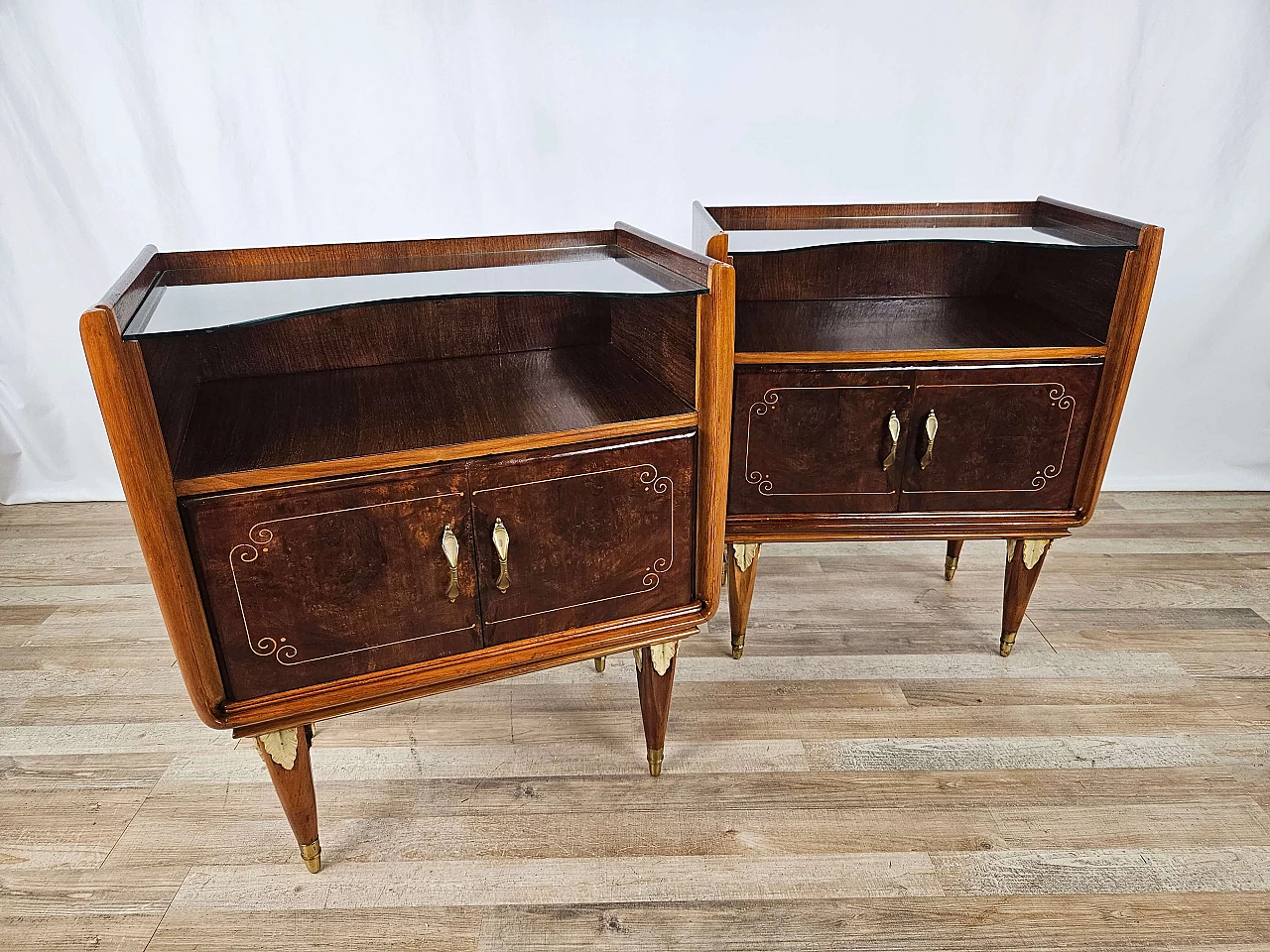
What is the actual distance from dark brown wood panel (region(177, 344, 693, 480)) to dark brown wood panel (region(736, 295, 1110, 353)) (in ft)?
0.98

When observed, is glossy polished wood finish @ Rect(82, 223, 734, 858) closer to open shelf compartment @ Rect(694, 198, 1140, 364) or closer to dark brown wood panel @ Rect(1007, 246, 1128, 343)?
open shelf compartment @ Rect(694, 198, 1140, 364)

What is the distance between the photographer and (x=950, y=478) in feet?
5.21

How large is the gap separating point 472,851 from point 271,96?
177cm

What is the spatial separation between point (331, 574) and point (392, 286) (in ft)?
1.28

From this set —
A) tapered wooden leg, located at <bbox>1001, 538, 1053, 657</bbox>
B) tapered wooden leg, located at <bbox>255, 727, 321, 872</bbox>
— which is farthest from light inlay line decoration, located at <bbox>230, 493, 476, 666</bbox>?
tapered wooden leg, located at <bbox>1001, 538, 1053, 657</bbox>

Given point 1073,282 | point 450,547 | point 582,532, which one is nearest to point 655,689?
point 582,532

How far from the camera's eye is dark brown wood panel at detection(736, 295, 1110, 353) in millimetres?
1540

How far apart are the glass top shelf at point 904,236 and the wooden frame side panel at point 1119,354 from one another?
0.15ft

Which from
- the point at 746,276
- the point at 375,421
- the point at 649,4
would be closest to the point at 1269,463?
the point at 746,276

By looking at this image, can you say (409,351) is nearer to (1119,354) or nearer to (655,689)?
(655,689)

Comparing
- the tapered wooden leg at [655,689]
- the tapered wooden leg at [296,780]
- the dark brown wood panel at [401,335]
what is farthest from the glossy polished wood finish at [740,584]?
the tapered wooden leg at [296,780]

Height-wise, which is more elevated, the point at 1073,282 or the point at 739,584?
the point at 1073,282

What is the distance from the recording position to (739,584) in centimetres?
179

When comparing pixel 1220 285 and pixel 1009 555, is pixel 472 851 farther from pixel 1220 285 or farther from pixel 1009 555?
pixel 1220 285
